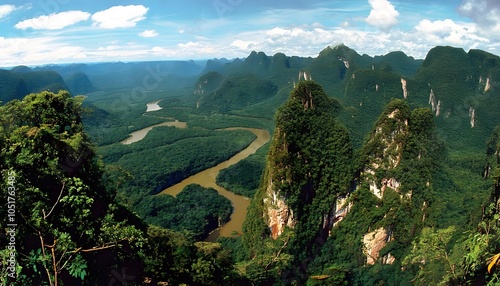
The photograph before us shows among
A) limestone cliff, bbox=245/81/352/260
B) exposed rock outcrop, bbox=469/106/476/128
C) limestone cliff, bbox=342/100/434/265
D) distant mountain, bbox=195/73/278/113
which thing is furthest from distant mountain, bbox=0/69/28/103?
exposed rock outcrop, bbox=469/106/476/128

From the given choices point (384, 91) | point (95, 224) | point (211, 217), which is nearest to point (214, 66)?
point (384, 91)

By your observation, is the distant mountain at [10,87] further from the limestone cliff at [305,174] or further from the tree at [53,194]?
the tree at [53,194]

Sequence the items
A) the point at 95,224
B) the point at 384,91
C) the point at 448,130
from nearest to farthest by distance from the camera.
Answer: the point at 95,224, the point at 448,130, the point at 384,91

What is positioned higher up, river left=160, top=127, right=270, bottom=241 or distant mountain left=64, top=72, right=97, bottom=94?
distant mountain left=64, top=72, right=97, bottom=94

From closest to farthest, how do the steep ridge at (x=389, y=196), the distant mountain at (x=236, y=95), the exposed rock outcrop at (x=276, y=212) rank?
the steep ridge at (x=389, y=196) → the exposed rock outcrop at (x=276, y=212) → the distant mountain at (x=236, y=95)

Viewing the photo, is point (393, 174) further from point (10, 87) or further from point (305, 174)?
point (10, 87)

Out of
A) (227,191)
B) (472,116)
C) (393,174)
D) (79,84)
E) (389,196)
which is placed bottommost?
(227,191)

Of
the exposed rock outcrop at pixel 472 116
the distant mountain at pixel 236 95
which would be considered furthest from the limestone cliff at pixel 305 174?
the distant mountain at pixel 236 95

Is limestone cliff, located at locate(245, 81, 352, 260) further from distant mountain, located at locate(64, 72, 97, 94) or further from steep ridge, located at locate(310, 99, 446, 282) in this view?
distant mountain, located at locate(64, 72, 97, 94)

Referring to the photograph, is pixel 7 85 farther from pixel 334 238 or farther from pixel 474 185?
pixel 474 185

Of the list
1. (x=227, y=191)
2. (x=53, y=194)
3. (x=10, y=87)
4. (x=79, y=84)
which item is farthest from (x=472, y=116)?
(x=79, y=84)

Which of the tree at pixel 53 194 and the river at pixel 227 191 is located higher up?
the tree at pixel 53 194
